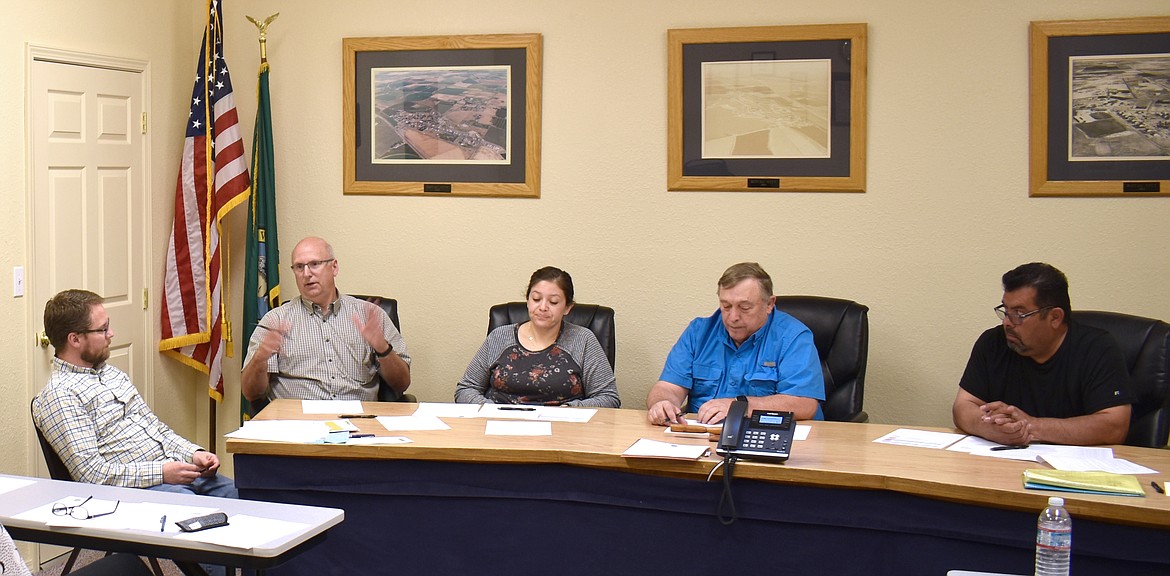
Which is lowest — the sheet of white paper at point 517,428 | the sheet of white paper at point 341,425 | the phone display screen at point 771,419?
the sheet of white paper at point 517,428

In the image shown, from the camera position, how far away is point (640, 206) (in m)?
4.60

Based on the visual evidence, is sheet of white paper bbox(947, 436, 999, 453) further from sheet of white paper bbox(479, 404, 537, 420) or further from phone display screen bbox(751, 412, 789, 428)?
sheet of white paper bbox(479, 404, 537, 420)

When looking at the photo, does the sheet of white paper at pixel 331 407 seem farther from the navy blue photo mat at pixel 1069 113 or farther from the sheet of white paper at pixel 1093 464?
the navy blue photo mat at pixel 1069 113

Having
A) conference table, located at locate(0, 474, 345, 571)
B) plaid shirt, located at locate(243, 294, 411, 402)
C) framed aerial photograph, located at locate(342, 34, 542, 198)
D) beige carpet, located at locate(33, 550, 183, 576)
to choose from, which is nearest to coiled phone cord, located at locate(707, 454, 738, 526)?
conference table, located at locate(0, 474, 345, 571)

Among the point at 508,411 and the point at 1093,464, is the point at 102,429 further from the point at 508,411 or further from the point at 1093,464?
the point at 1093,464

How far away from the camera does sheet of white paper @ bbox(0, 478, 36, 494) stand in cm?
280

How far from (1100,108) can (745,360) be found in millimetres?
1705

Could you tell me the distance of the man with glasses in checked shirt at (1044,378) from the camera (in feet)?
10.3

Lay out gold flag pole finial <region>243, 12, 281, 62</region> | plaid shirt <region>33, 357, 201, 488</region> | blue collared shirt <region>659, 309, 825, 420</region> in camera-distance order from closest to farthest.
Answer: plaid shirt <region>33, 357, 201, 488</region>
blue collared shirt <region>659, 309, 825, 420</region>
gold flag pole finial <region>243, 12, 281, 62</region>

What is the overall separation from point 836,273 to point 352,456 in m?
2.17

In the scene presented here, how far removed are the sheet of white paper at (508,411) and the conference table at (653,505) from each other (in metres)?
0.18

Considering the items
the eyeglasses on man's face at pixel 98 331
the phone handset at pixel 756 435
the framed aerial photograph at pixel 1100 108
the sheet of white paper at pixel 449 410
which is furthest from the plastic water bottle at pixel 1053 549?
the eyeglasses on man's face at pixel 98 331

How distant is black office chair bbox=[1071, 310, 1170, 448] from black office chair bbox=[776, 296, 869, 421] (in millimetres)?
739

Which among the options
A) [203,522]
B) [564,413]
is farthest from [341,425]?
[203,522]
